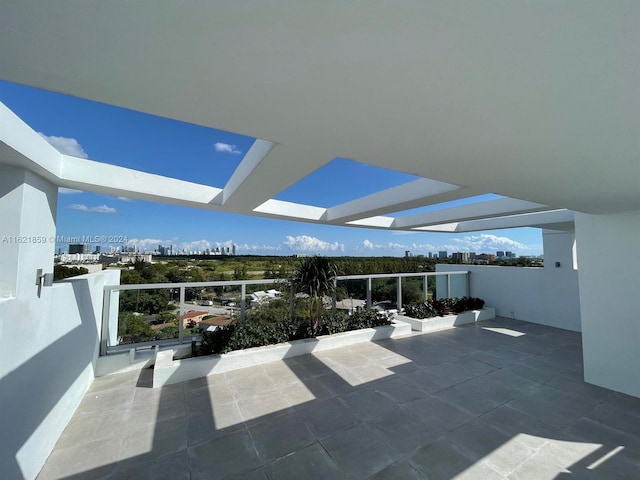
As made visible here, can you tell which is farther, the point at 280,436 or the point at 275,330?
the point at 275,330

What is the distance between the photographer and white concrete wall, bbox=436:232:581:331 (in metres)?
6.89

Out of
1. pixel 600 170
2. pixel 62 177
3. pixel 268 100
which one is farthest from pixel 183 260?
pixel 600 170

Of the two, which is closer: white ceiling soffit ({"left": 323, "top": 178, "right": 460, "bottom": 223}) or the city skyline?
the city skyline

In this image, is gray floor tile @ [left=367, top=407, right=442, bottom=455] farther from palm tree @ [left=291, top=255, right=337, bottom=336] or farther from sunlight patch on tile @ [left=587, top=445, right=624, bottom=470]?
palm tree @ [left=291, top=255, right=337, bottom=336]

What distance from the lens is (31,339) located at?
7.49 ft

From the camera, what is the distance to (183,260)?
260 inches

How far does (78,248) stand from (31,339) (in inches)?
80.0

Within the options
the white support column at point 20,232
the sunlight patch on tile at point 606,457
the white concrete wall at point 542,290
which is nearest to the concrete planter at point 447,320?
the white concrete wall at point 542,290

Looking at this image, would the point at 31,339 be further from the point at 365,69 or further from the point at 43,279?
the point at 365,69

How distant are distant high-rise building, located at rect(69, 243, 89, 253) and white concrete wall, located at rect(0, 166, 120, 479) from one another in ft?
2.37

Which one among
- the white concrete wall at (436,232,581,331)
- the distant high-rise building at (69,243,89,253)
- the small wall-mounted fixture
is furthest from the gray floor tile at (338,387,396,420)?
the white concrete wall at (436,232,581,331)

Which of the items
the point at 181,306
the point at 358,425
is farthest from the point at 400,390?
the point at 181,306

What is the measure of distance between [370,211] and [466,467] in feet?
11.6

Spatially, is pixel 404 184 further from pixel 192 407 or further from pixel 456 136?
pixel 192 407
